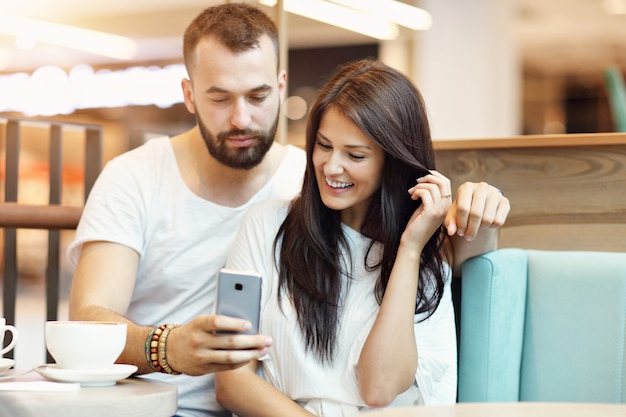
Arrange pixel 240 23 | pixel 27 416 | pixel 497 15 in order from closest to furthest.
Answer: pixel 27 416 → pixel 240 23 → pixel 497 15

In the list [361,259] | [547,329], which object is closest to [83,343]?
[361,259]

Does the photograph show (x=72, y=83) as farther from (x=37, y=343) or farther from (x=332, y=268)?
(x=332, y=268)

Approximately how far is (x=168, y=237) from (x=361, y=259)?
1.65ft

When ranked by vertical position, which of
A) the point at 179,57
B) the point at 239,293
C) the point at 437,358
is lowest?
the point at 437,358

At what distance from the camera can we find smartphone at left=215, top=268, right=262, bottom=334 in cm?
132

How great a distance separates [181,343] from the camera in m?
1.45

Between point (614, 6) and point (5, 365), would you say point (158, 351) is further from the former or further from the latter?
point (614, 6)

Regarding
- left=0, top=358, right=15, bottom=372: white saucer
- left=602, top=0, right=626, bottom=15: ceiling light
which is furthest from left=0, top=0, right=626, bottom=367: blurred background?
left=0, top=358, right=15, bottom=372: white saucer

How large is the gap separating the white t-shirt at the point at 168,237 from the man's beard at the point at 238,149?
0.11 m

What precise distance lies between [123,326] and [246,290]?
0.81 ft

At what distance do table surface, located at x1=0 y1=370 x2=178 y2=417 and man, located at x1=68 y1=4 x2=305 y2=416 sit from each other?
0.57 metres

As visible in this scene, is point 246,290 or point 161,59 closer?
point 246,290

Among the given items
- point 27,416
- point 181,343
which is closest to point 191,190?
point 181,343

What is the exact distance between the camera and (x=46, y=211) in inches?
95.2
